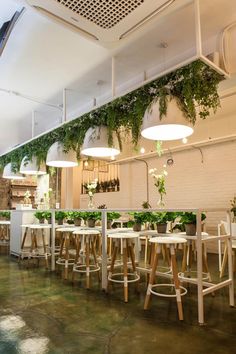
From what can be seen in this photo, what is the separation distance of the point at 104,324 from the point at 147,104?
8.33 feet

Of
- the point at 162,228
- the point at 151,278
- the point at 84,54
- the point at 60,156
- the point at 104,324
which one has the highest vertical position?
the point at 84,54

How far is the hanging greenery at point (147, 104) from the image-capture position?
3.10 m

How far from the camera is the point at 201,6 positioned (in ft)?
9.58

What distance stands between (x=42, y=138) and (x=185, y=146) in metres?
3.50

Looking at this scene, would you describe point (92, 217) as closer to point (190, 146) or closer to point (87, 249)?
point (87, 249)

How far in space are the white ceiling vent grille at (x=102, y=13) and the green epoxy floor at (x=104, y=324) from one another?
2.54 metres

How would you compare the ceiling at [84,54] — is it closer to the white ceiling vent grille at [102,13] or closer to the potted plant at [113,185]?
the white ceiling vent grille at [102,13]

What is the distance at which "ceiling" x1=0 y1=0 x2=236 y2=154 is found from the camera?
313cm

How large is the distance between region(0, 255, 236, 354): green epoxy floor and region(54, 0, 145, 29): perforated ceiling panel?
2549 millimetres

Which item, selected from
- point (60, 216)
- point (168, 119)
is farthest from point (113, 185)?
point (168, 119)

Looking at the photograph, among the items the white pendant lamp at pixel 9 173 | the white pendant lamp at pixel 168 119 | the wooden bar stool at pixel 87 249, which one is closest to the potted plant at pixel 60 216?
the wooden bar stool at pixel 87 249

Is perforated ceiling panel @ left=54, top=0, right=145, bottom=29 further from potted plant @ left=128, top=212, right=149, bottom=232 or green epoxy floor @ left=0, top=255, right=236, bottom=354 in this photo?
green epoxy floor @ left=0, top=255, right=236, bottom=354

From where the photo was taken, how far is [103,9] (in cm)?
210

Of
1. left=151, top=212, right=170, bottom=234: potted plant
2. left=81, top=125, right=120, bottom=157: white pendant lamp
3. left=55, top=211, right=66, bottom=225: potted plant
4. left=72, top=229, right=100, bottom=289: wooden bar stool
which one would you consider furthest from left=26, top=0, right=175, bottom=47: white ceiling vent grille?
left=55, top=211, right=66, bottom=225: potted plant
